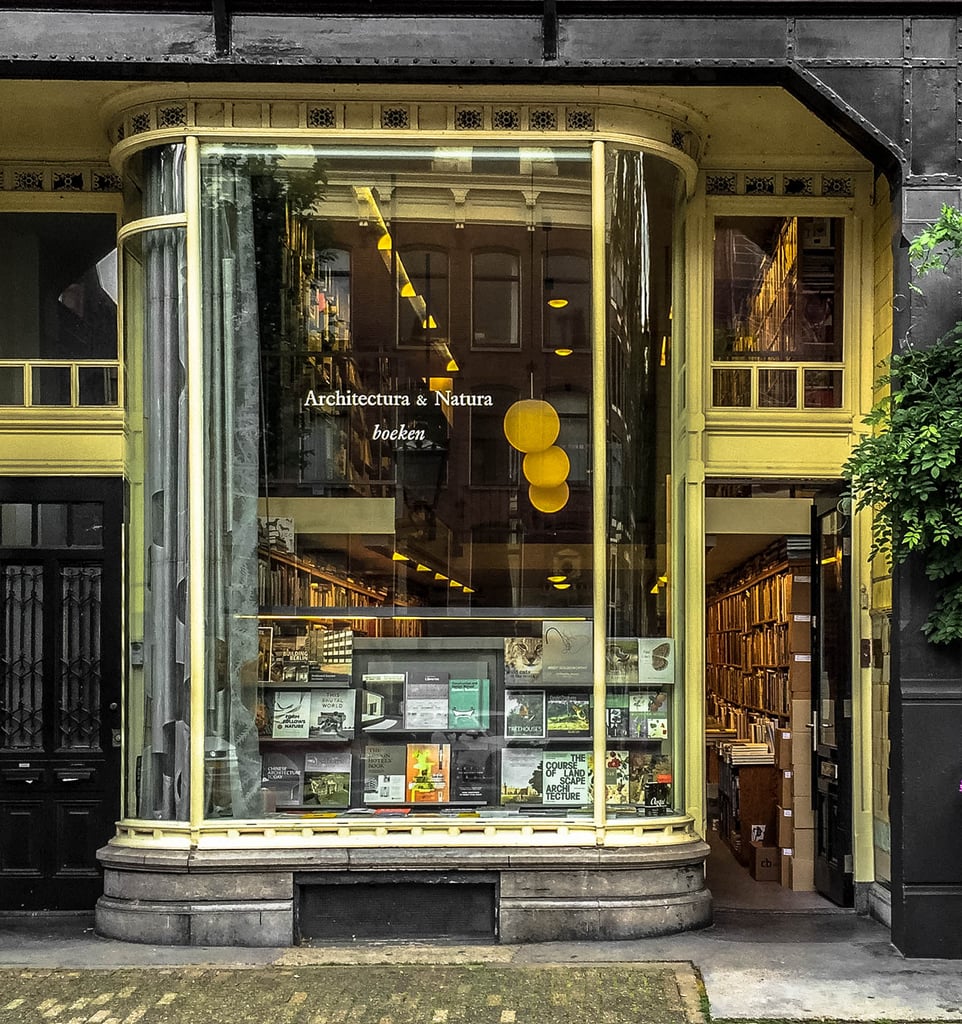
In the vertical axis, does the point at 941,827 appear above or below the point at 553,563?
below

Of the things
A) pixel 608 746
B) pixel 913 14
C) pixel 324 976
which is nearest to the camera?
pixel 324 976

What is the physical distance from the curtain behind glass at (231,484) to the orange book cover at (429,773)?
1039 millimetres

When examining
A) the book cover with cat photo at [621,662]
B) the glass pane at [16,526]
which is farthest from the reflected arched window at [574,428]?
the glass pane at [16,526]

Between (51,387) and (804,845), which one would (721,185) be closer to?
(804,845)

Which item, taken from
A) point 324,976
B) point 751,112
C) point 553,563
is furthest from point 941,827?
point 751,112

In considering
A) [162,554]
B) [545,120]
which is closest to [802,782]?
[162,554]

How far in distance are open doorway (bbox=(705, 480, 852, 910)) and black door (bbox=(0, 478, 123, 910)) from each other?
4520 millimetres

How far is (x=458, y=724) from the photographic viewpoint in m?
9.41

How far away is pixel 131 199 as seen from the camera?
Result: 968 cm

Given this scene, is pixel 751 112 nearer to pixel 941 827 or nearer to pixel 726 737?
pixel 941 827

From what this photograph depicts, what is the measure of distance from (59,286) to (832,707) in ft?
21.6

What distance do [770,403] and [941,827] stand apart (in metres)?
3.33

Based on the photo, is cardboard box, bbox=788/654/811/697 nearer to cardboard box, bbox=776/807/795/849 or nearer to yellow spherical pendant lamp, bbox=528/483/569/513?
cardboard box, bbox=776/807/795/849

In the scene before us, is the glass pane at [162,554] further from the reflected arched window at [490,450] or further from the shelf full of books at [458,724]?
the reflected arched window at [490,450]
